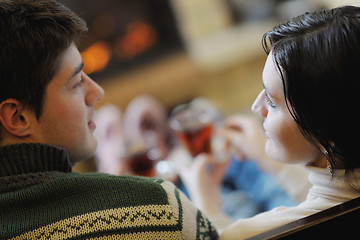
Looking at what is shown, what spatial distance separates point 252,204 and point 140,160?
0.38 meters

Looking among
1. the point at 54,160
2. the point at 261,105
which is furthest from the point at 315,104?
the point at 54,160

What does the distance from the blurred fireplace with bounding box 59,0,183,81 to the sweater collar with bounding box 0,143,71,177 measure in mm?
2505

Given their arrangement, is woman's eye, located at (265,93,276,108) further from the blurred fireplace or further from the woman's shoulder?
the blurred fireplace

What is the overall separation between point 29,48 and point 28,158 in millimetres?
196

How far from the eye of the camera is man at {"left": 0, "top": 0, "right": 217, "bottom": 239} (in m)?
0.66

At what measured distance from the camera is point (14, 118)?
0.75 metres

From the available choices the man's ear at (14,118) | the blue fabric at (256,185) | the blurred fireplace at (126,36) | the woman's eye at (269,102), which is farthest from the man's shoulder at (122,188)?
the blurred fireplace at (126,36)

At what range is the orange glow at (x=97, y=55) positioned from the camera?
320 cm

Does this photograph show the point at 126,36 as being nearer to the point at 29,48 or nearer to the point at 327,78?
the point at 29,48

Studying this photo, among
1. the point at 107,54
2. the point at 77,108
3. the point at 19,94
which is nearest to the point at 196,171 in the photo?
the point at 77,108

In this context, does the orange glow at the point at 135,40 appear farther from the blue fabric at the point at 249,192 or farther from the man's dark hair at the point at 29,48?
the man's dark hair at the point at 29,48

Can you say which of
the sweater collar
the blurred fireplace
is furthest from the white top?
the blurred fireplace

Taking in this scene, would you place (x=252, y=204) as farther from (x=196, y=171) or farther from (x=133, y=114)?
(x=133, y=114)

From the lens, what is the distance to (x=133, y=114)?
5.78ft
